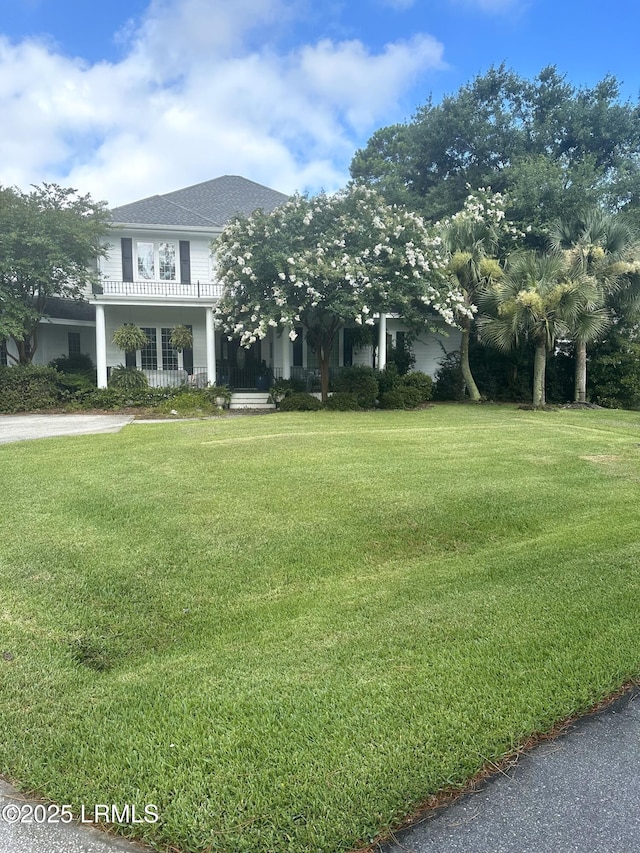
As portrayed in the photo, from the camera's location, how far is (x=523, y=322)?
55.2ft

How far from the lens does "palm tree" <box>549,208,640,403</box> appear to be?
1691cm

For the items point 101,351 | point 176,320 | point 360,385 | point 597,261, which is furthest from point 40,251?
point 597,261

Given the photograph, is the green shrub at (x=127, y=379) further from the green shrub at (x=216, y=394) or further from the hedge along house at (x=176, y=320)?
the green shrub at (x=216, y=394)

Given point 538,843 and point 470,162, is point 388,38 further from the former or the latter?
point 538,843

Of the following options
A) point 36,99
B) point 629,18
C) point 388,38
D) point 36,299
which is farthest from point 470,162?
point 36,299

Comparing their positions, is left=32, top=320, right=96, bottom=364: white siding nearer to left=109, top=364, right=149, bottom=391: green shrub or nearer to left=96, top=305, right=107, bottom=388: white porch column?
left=96, top=305, right=107, bottom=388: white porch column

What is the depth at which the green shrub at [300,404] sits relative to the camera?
55.0ft

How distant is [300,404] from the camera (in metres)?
16.8

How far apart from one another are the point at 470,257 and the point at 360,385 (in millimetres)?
5711

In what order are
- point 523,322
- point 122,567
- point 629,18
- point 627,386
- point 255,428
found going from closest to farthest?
1. point 122,567
2. point 255,428
3. point 629,18
4. point 523,322
5. point 627,386

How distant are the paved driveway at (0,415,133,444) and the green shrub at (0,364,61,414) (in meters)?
0.86

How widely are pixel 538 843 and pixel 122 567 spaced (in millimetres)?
3511

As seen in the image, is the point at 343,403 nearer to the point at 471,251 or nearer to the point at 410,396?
the point at 410,396

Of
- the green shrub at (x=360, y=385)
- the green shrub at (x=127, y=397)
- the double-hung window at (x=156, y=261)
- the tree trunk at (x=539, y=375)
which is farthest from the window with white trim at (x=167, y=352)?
the tree trunk at (x=539, y=375)
